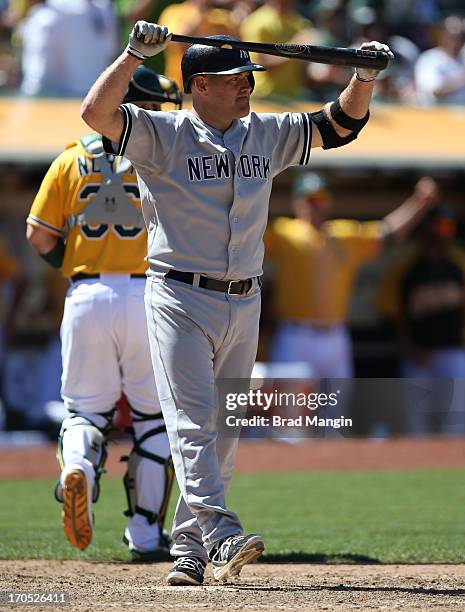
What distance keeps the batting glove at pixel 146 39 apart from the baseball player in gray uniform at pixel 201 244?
22 centimetres

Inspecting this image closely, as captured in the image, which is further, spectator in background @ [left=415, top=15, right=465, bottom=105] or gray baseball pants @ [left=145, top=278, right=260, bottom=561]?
spectator in background @ [left=415, top=15, right=465, bottom=105]

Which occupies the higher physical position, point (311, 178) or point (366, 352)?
point (311, 178)

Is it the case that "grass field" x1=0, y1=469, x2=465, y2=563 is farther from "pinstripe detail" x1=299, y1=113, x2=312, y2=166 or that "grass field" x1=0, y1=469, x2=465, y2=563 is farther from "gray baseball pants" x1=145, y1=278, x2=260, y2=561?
"pinstripe detail" x1=299, y1=113, x2=312, y2=166

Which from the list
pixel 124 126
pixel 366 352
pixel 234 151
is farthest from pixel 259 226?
pixel 366 352

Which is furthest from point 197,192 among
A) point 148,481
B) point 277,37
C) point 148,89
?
point 277,37

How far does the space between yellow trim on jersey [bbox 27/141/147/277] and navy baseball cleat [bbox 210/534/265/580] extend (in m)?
1.71

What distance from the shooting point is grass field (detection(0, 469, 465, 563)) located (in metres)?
6.13

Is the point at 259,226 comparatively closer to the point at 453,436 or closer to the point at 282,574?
the point at 282,574

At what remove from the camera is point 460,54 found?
44.8ft

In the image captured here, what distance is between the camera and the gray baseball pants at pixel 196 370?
4875mm

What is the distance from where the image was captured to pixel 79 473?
5.53 m

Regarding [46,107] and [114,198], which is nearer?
[114,198]

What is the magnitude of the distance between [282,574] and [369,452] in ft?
19.0

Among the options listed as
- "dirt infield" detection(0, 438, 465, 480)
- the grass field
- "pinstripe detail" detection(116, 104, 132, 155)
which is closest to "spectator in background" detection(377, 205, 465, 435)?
"dirt infield" detection(0, 438, 465, 480)
